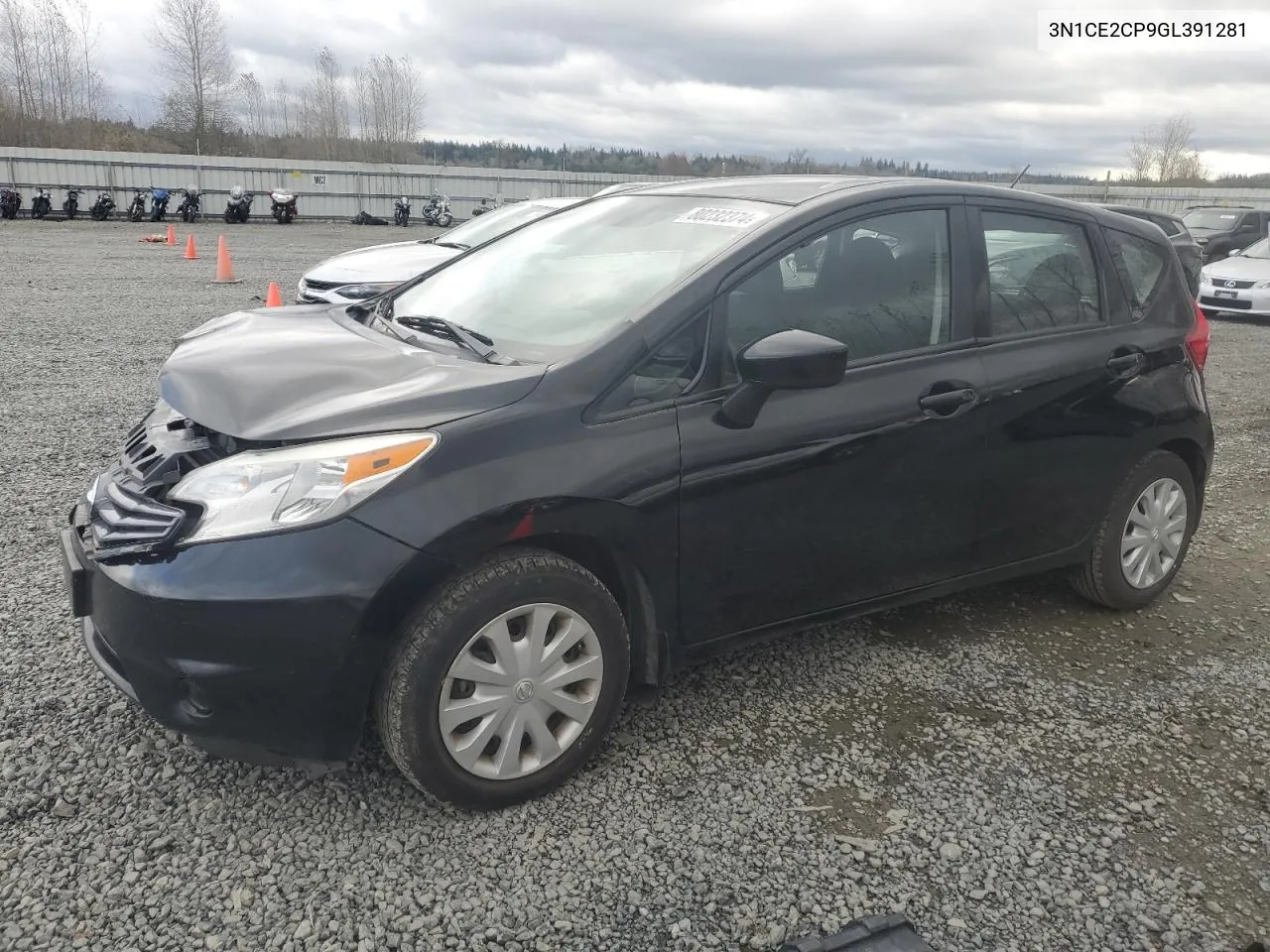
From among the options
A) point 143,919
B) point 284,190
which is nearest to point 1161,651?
point 143,919

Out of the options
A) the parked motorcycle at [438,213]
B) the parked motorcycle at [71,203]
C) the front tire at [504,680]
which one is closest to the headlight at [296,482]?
the front tire at [504,680]

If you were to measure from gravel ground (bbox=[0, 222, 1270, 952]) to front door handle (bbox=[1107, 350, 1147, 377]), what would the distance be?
106cm

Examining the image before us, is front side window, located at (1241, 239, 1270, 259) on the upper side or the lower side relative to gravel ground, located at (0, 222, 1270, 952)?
upper

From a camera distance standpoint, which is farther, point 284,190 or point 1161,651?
point 284,190

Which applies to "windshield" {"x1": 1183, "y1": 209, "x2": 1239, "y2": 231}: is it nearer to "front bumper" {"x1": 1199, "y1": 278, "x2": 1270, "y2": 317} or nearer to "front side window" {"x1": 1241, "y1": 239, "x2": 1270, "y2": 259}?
"front side window" {"x1": 1241, "y1": 239, "x2": 1270, "y2": 259}

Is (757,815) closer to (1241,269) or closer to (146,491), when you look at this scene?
(146,491)

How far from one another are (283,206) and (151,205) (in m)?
3.62

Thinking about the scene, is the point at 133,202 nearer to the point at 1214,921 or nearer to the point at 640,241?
the point at 640,241

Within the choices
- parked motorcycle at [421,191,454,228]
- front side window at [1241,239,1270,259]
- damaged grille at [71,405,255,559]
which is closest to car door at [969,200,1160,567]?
damaged grille at [71,405,255,559]

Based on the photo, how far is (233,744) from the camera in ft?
8.22

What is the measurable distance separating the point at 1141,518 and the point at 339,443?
3309 millimetres

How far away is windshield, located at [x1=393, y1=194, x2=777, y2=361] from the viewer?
306 cm

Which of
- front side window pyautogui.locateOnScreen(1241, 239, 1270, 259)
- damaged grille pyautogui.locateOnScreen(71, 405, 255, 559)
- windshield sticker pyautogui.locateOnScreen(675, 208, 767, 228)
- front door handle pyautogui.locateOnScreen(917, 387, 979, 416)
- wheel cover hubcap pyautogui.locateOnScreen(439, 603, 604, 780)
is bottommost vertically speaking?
wheel cover hubcap pyautogui.locateOnScreen(439, 603, 604, 780)

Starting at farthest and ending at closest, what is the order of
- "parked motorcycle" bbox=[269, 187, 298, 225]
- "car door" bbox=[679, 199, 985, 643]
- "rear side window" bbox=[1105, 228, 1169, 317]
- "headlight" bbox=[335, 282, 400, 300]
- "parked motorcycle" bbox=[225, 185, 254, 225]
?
"parked motorcycle" bbox=[269, 187, 298, 225] < "parked motorcycle" bbox=[225, 185, 254, 225] < "headlight" bbox=[335, 282, 400, 300] < "rear side window" bbox=[1105, 228, 1169, 317] < "car door" bbox=[679, 199, 985, 643]
